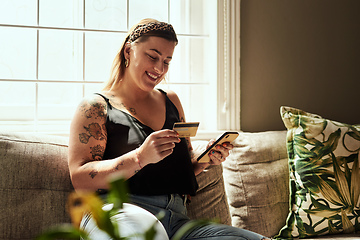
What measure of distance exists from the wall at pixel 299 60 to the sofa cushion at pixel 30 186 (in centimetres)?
128

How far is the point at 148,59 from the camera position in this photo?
5.96 ft

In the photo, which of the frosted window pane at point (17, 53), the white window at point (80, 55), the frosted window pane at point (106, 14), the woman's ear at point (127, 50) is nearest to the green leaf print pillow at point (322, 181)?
the white window at point (80, 55)

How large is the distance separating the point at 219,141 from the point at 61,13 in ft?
4.35

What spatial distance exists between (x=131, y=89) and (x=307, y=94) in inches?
53.3

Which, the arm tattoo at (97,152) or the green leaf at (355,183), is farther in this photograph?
the green leaf at (355,183)

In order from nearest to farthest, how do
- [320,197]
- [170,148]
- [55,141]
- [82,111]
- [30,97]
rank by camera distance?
[170,148], [82,111], [55,141], [320,197], [30,97]

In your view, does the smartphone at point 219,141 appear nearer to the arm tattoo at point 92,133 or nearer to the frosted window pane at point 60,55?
the arm tattoo at point 92,133

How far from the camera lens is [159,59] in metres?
1.83

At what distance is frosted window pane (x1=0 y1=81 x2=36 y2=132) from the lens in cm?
227

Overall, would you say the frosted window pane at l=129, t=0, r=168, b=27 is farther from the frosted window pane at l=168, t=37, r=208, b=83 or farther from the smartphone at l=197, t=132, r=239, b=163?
the smartphone at l=197, t=132, r=239, b=163

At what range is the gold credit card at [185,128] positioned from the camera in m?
1.55

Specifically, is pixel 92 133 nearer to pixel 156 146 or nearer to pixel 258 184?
pixel 156 146

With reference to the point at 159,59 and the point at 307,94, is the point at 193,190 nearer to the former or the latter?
the point at 159,59

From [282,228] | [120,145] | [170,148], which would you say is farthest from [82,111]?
[282,228]
